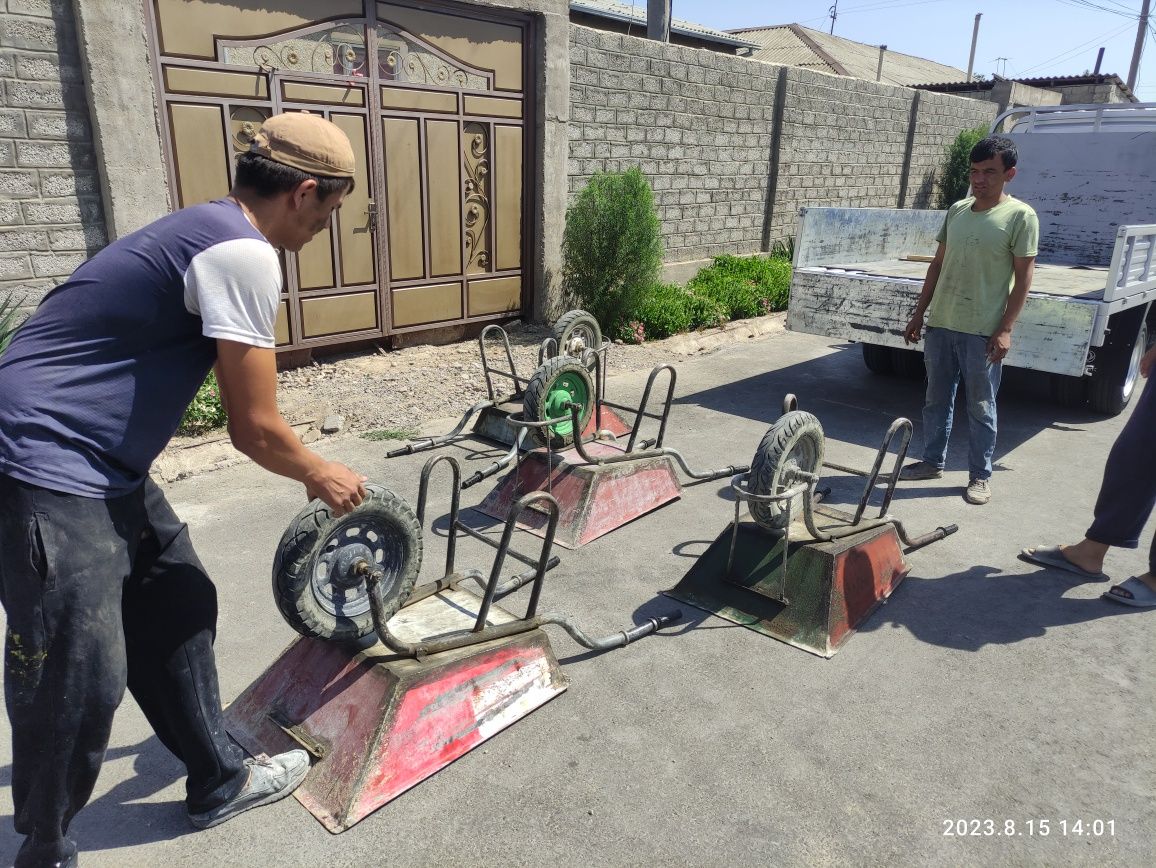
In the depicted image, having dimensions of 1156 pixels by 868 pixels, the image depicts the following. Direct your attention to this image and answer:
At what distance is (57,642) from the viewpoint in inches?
78.2

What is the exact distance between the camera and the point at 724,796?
2693mm

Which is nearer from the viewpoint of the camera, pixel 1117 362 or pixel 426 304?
pixel 1117 362

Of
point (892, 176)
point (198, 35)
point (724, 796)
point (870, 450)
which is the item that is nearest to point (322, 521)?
point (724, 796)

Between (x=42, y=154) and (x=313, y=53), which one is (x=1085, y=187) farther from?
(x=42, y=154)

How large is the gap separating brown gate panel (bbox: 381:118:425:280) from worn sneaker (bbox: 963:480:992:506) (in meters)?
5.41

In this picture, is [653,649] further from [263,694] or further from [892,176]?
[892,176]

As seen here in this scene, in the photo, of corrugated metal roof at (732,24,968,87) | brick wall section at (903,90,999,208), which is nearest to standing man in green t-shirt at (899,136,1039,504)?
brick wall section at (903,90,999,208)

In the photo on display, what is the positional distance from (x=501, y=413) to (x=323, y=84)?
345 cm

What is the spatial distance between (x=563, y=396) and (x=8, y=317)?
3743 mm

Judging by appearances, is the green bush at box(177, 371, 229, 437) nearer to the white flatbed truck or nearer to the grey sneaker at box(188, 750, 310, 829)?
the grey sneaker at box(188, 750, 310, 829)

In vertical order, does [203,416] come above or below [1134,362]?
below

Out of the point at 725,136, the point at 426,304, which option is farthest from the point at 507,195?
the point at 725,136

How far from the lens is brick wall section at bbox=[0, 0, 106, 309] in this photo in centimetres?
541

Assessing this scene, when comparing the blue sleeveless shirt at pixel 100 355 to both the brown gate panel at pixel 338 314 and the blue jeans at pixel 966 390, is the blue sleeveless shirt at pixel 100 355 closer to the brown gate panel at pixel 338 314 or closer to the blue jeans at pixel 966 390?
the blue jeans at pixel 966 390
